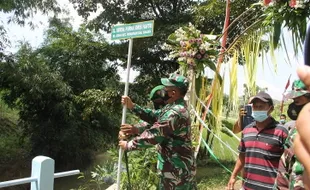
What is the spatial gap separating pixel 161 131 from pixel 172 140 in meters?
0.14

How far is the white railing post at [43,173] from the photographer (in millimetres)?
2068

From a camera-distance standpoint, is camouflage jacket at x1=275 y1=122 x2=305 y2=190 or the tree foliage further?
the tree foliage

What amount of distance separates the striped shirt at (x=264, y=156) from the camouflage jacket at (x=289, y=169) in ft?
0.44

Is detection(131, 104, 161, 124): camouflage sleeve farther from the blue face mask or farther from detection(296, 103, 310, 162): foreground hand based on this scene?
detection(296, 103, 310, 162): foreground hand

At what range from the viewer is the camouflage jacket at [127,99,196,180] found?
2.51m

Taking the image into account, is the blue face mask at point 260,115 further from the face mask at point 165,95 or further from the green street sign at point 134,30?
the green street sign at point 134,30

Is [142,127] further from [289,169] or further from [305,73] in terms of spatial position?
[305,73]

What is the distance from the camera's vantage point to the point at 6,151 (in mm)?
12336

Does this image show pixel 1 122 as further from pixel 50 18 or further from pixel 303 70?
pixel 303 70

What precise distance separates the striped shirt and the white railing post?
1474 mm

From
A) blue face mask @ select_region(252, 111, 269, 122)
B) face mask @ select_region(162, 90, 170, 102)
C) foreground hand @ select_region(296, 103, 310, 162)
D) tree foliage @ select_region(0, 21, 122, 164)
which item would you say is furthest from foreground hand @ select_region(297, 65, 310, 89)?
tree foliage @ select_region(0, 21, 122, 164)

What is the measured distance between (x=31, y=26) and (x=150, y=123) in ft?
25.0

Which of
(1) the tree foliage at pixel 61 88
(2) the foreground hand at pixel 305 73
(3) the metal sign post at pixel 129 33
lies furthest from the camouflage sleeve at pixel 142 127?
(1) the tree foliage at pixel 61 88

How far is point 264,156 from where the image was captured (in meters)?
2.69
